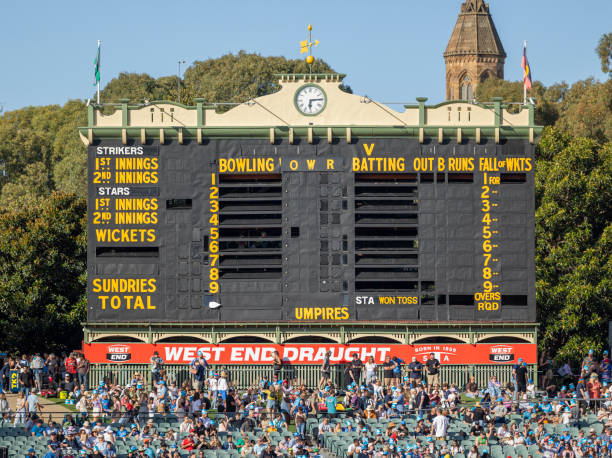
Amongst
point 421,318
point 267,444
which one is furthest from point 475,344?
point 267,444

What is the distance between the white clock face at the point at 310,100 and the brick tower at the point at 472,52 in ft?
373

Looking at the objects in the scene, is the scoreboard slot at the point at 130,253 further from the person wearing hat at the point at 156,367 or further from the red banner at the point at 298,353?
the person wearing hat at the point at 156,367

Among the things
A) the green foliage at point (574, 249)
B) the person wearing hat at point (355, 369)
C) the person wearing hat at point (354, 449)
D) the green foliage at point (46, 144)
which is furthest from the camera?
the green foliage at point (46, 144)

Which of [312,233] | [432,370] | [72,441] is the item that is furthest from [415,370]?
[72,441]

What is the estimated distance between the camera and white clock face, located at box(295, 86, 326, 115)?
133 feet

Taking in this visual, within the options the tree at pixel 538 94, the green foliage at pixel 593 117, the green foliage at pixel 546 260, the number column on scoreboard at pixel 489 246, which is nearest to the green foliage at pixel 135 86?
the tree at pixel 538 94

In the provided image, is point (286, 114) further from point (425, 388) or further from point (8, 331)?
point (8, 331)

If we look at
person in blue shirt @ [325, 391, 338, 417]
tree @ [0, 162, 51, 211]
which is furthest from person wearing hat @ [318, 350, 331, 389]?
tree @ [0, 162, 51, 211]

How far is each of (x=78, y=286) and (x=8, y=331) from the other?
12.0ft

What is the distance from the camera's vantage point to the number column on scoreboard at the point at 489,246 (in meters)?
39.8

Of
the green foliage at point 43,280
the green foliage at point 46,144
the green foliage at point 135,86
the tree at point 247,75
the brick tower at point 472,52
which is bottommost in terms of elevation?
the green foliage at point 43,280

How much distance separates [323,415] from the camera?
38094 millimetres

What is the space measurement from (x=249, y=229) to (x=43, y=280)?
1413 centimetres

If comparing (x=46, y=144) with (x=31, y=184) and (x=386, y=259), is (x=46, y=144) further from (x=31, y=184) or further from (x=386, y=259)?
(x=386, y=259)
